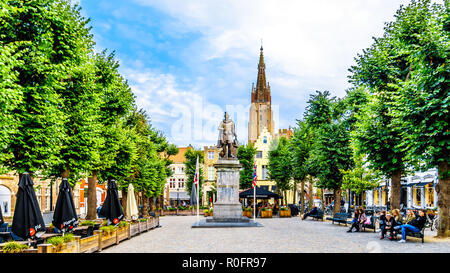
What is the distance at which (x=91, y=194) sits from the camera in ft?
79.5

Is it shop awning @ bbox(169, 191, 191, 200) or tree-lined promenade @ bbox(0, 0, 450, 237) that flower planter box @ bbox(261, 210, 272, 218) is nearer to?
tree-lined promenade @ bbox(0, 0, 450, 237)

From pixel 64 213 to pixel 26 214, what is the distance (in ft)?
7.73

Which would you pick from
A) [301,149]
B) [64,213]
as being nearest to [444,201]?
[64,213]

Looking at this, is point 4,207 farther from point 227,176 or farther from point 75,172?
point 227,176

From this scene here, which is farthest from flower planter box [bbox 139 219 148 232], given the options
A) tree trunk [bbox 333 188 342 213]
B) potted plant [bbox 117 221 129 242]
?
tree trunk [bbox 333 188 342 213]

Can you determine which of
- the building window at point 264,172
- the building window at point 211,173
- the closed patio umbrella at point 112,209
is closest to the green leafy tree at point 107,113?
the closed patio umbrella at point 112,209

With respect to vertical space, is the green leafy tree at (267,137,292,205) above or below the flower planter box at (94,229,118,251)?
above

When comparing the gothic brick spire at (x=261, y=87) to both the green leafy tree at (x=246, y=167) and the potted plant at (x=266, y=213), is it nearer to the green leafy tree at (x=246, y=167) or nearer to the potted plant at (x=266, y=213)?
the green leafy tree at (x=246, y=167)

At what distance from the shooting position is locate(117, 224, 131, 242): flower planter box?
17.0 m

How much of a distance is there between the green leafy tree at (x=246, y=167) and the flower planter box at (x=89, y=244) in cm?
4642

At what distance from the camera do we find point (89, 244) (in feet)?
43.1

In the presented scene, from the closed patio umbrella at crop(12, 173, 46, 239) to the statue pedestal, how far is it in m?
13.4

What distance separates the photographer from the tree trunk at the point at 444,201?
670 inches

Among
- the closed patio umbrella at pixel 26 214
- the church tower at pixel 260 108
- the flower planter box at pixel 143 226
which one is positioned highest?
the church tower at pixel 260 108
